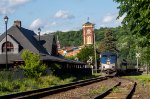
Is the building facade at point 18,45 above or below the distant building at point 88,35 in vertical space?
below

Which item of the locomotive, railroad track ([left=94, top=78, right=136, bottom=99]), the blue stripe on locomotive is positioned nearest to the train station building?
the blue stripe on locomotive

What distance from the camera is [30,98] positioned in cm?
1928

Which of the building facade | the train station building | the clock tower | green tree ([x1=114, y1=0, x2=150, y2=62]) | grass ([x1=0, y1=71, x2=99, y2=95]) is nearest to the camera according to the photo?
grass ([x1=0, y1=71, x2=99, y2=95])

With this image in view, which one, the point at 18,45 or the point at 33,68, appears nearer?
the point at 33,68

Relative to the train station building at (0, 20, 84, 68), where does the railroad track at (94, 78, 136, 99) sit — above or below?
below

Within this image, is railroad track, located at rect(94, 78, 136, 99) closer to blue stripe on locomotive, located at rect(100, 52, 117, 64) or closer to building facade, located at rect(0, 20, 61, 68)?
building facade, located at rect(0, 20, 61, 68)

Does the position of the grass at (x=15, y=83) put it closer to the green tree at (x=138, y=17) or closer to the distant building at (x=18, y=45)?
the green tree at (x=138, y=17)

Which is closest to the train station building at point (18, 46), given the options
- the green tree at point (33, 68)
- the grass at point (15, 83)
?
the green tree at point (33, 68)

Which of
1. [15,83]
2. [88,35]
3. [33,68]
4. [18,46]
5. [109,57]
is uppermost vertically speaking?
[88,35]

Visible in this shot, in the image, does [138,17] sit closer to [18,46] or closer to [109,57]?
[109,57]

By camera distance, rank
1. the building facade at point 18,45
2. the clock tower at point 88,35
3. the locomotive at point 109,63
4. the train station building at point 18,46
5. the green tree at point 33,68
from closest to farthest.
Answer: the green tree at point 33,68
the train station building at point 18,46
the building facade at point 18,45
the locomotive at point 109,63
the clock tower at point 88,35

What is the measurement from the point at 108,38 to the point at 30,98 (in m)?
155

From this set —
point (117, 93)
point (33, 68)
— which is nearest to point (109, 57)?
point (33, 68)

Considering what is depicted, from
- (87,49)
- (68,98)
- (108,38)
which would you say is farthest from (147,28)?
(108,38)
